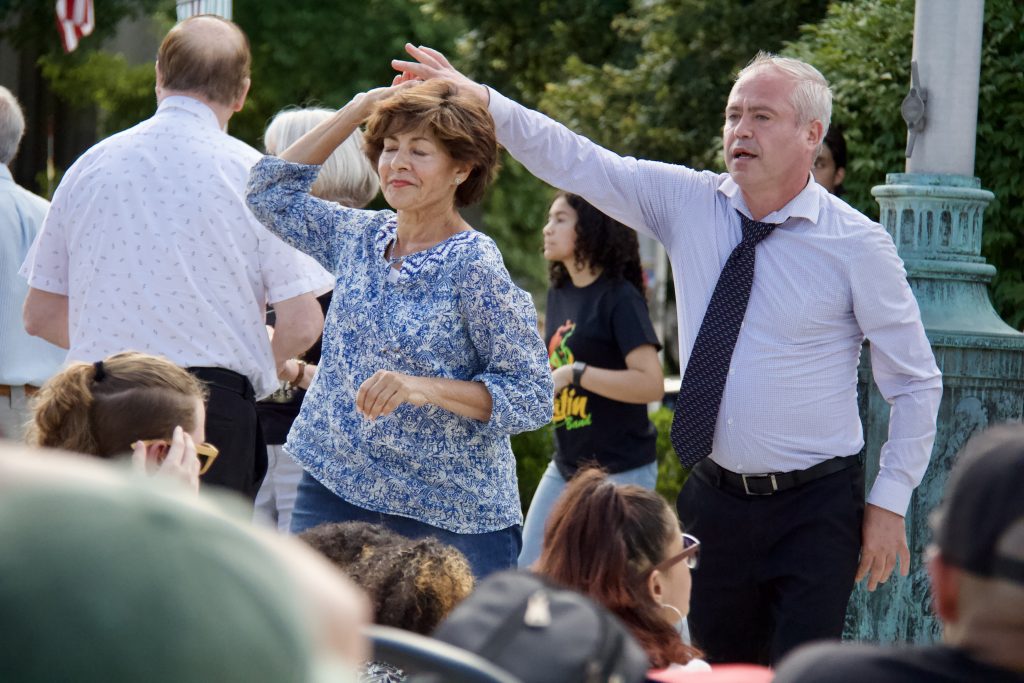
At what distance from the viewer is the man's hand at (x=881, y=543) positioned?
12.6 ft

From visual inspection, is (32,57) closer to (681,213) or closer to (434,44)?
(434,44)

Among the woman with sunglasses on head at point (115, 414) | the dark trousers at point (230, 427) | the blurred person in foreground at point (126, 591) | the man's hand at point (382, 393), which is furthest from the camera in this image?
the dark trousers at point (230, 427)

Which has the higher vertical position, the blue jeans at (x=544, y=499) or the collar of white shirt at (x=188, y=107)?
the collar of white shirt at (x=188, y=107)

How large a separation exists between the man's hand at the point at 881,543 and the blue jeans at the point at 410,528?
0.93 metres

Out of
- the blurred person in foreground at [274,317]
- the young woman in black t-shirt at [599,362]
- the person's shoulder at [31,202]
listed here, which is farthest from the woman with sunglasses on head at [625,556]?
the person's shoulder at [31,202]

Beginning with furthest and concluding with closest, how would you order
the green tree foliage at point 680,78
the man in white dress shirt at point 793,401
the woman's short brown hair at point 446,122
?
the green tree foliage at point 680,78
the man in white dress shirt at point 793,401
the woman's short brown hair at point 446,122

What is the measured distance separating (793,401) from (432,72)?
1305mm

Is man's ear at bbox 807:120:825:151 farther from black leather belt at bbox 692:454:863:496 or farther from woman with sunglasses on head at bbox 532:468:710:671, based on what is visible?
woman with sunglasses on head at bbox 532:468:710:671

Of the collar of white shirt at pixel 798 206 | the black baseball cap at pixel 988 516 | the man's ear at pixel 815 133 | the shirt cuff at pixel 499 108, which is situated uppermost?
the shirt cuff at pixel 499 108

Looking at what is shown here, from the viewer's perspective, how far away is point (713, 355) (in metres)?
3.91

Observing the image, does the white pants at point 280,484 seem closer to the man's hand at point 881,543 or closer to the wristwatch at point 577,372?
the wristwatch at point 577,372

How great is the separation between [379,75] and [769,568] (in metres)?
17.9

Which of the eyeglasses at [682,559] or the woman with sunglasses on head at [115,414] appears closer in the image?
the eyeglasses at [682,559]

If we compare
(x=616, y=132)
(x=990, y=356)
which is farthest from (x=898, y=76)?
(x=616, y=132)
